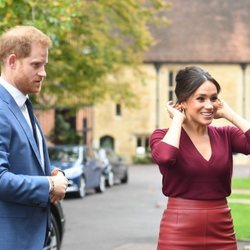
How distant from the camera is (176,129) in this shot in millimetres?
4496

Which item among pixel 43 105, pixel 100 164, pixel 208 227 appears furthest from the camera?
pixel 43 105

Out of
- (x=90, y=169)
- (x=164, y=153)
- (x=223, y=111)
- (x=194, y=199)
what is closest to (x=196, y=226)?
(x=194, y=199)

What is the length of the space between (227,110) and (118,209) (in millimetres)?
13511

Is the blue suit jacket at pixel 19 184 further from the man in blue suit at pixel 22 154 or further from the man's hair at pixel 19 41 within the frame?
the man's hair at pixel 19 41

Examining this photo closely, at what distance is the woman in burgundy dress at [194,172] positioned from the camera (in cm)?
446

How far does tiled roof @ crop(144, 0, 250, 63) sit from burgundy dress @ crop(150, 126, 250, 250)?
190ft

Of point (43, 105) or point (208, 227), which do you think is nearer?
point (208, 227)

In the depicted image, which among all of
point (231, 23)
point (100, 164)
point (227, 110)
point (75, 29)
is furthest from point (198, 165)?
point (231, 23)

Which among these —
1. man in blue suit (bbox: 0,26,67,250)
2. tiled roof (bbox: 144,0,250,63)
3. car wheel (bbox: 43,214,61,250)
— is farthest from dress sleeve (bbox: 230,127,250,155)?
tiled roof (bbox: 144,0,250,63)

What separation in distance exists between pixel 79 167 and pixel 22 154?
18.5 meters

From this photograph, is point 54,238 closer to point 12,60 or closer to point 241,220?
point 12,60

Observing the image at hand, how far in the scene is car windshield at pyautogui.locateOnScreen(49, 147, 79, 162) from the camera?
74.7 feet

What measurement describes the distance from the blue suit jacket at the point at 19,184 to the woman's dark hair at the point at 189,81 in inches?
41.5

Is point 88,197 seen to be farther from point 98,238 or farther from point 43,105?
point 98,238
